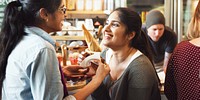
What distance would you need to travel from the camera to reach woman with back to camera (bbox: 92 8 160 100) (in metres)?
1.50

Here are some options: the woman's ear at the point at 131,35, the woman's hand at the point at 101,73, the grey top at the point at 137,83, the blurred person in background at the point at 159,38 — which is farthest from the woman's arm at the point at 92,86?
the blurred person in background at the point at 159,38

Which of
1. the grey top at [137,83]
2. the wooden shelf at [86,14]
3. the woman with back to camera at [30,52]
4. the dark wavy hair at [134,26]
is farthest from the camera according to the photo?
the wooden shelf at [86,14]

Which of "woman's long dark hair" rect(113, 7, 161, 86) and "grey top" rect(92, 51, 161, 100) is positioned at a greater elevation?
"woman's long dark hair" rect(113, 7, 161, 86)

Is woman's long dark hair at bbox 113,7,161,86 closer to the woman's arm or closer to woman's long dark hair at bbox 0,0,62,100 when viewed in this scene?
the woman's arm

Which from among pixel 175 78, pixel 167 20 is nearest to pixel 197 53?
pixel 175 78

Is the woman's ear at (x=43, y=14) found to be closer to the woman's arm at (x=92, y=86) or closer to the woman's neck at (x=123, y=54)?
the woman's arm at (x=92, y=86)

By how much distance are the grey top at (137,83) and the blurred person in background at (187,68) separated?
0.10 metres

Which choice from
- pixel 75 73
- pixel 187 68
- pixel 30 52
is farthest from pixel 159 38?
pixel 30 52

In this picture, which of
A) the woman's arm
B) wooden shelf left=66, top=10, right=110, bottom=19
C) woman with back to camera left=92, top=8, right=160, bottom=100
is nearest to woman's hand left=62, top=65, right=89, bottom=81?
woman with back to camera left=92, top=8, right=160, bottom=100

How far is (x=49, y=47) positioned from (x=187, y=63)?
0.64 meters

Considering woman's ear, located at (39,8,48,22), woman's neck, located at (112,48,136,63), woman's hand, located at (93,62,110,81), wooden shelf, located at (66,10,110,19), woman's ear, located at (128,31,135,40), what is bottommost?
woman's hand, located at (93,62,110,81)

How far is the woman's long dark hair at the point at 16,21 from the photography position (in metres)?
1.12

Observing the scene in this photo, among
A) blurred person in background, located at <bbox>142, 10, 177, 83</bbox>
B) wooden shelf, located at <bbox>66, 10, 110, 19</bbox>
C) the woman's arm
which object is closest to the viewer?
the woman's arm

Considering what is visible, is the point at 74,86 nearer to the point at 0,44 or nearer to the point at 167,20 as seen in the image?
the point at 0,44
